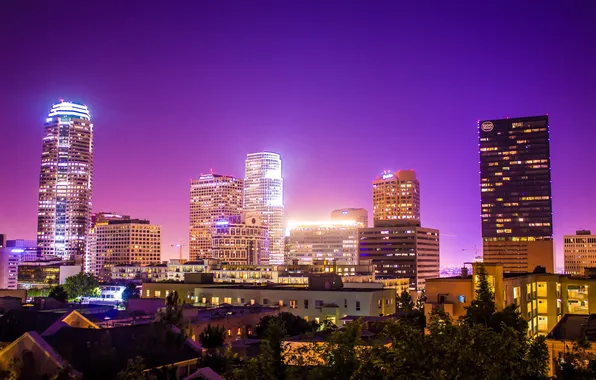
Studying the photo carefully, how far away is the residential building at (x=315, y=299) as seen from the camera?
11981 cm

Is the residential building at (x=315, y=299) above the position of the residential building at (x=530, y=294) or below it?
below

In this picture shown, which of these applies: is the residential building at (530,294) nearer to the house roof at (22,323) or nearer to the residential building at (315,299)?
the residential building at (315,299)

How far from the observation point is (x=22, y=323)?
62.6 meters

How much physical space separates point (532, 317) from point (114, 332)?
2527 inches

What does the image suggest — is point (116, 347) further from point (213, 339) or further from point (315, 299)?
point (315, 299)

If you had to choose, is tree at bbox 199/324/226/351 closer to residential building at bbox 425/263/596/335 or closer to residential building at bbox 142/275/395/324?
residential building at bbox 425/263/596/335

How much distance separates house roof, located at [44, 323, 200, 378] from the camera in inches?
1620

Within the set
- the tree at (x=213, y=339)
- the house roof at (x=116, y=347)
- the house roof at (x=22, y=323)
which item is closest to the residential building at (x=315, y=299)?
the tree at (x=213, y=339)

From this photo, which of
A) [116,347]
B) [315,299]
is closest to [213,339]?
[116,347]

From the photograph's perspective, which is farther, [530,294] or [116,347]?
[530,294]

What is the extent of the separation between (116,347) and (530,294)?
6592 centimetres

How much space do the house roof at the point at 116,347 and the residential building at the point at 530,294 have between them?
39.2 m

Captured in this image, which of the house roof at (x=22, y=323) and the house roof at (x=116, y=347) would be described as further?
the house roof at (x=22, y=323)

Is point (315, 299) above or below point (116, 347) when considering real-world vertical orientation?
below
